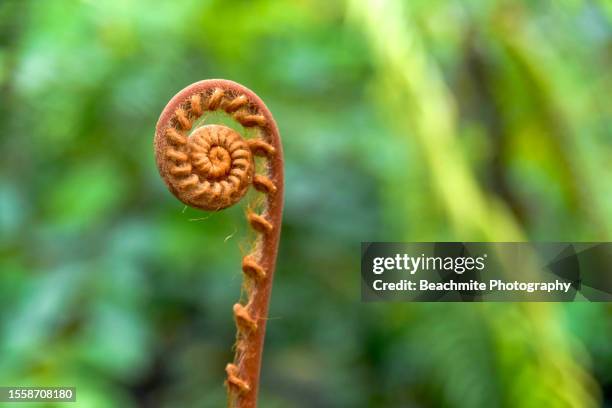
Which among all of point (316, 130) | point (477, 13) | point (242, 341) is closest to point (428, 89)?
point (477, 13)

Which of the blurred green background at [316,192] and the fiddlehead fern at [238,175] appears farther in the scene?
the blurred green background at [316,192]

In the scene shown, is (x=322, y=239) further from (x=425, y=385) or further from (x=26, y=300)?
(x=26, y=300)

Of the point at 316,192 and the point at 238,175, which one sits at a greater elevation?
the point at 316,192

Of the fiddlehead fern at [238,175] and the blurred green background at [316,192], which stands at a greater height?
the blurred green background at [316,192]

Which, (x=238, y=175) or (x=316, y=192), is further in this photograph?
(x=316, y=192)
